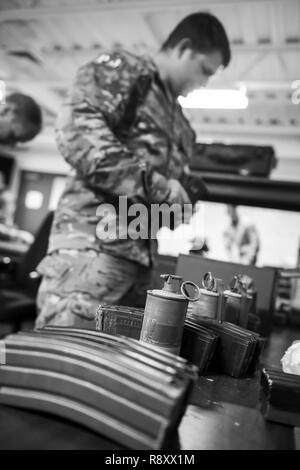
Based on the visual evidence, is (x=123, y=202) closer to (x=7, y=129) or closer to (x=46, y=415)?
(x=46, y=415)

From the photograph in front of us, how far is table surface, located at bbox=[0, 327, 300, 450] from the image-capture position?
1.35ft

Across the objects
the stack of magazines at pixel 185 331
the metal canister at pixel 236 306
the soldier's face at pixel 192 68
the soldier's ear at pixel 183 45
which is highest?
the soldier's ear at pixel 183 45

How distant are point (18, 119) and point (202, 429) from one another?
96.0 inches

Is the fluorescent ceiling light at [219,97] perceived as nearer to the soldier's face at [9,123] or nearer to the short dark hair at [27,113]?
the short dark hair at [27,113]

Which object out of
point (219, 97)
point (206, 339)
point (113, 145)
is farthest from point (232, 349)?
point (219, 97)

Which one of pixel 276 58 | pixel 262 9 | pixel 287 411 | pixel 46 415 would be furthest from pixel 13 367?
pixel 276 58

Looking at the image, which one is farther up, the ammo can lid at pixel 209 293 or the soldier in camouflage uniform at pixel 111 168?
the soldier in camouflage uniform at pixel 111 168

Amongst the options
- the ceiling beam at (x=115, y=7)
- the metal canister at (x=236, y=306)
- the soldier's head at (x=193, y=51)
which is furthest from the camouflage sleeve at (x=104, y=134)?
the ceiling beam at (x=115, y=7)

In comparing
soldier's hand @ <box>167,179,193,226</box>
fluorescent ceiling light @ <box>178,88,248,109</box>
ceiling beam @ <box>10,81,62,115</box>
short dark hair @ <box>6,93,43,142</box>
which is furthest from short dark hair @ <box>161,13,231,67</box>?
ceiling beam @ <box>10,81,62,115</box>

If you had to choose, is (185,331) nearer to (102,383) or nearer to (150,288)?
(102,383)

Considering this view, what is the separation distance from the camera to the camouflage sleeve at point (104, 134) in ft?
3.39

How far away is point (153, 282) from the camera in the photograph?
A: 133 cm

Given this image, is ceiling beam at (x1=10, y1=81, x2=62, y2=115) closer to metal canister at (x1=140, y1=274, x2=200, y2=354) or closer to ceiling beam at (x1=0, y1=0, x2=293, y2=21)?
ceiling beam at (x1=0, y1=0, x2=293, y2=21)

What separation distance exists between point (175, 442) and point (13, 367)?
21 cm
